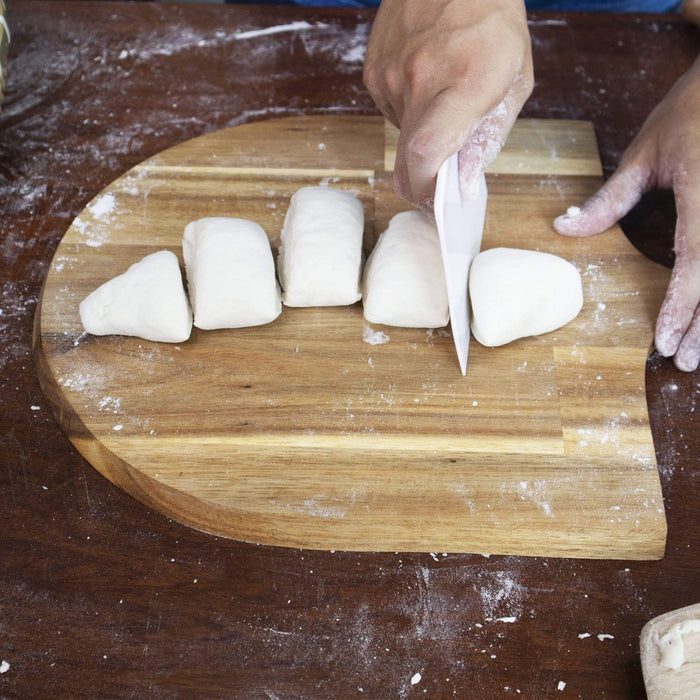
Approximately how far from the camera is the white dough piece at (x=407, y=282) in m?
1.38

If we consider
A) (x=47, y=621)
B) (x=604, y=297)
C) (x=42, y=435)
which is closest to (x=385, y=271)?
(x=604, y=297)

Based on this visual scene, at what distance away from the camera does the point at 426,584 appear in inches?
46.8

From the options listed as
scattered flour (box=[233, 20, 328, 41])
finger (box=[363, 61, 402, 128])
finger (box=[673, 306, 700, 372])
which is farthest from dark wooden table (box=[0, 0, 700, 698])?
scattered flour (box=[233, 20, 328, 41])

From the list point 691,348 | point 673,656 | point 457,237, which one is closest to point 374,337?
point 457,237

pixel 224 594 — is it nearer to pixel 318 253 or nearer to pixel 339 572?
pixel 339 572

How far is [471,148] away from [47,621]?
106 centimetres

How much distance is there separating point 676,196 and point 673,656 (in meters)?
0.91

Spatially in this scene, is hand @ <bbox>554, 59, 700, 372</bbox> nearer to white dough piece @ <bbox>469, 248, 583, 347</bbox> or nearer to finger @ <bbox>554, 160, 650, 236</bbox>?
finger @ <bbox>554, 160, 650, 236</bbox>

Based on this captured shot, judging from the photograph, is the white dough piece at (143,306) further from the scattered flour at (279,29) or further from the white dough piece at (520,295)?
the scattered flour at (279,29)

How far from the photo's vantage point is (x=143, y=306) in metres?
1.35

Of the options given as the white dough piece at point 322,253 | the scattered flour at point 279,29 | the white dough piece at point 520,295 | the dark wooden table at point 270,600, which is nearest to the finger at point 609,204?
the white dough piece at point 520,295

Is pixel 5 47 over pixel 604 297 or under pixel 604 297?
over

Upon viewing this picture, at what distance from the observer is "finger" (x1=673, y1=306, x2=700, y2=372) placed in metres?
1.43

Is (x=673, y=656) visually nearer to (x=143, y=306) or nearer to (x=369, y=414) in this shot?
(x=369, y=414)
